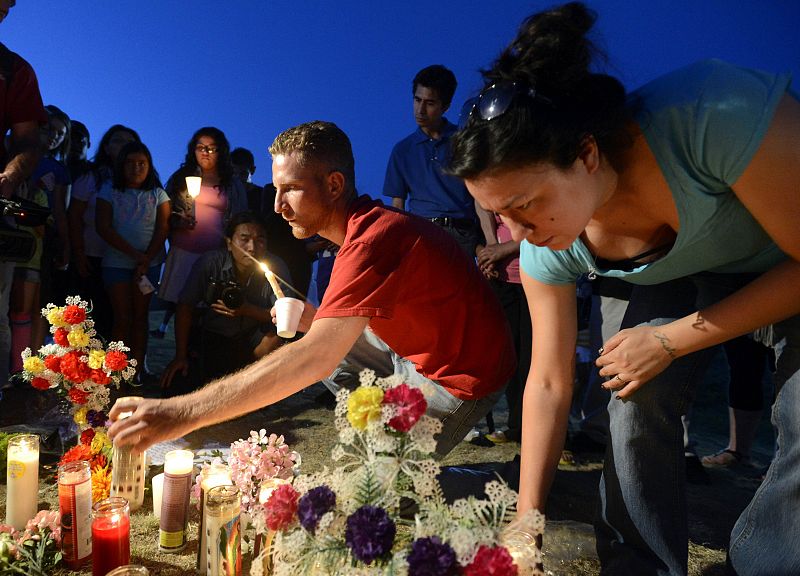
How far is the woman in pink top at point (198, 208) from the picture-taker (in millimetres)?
4465

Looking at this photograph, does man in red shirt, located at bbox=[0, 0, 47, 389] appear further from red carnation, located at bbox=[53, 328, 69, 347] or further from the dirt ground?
the dirt ground

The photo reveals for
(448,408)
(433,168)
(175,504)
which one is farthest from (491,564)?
(433,168)

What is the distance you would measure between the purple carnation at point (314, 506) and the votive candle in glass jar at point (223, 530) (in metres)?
0.73

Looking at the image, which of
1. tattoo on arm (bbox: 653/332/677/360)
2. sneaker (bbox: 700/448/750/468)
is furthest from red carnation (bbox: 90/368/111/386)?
sneaker (bbox: 700/448/750/468)

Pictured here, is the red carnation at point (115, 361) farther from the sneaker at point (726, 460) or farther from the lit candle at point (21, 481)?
the sneaker at point (726, 460)

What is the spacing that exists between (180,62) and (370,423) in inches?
2983

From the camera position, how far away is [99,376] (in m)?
2.32

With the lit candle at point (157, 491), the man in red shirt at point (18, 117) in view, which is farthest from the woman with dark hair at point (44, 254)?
the lit candle at point (157, 491)

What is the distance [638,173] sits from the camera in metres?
1.41

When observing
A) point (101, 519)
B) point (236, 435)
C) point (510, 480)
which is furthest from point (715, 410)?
point (101, 519)

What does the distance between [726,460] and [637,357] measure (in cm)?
254

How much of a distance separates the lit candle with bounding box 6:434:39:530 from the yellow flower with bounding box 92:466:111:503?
251 millimetres

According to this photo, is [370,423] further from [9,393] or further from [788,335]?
[9,393]

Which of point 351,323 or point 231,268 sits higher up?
point 231,268
